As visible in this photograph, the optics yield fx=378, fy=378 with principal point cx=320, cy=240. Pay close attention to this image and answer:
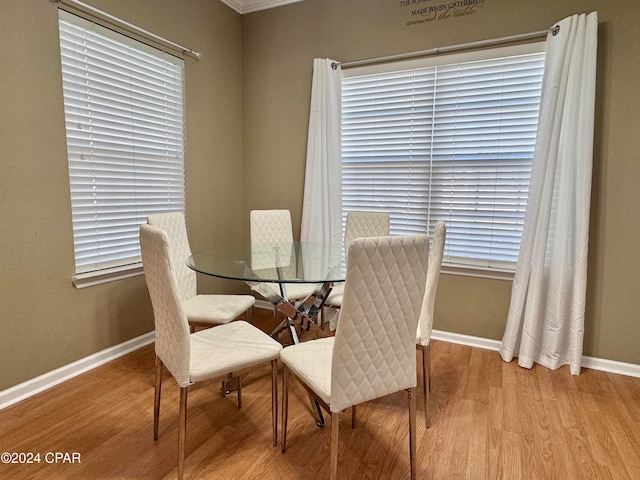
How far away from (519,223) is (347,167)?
4.69 ft

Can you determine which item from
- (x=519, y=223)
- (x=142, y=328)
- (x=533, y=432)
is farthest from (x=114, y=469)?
(x=519, y=223)

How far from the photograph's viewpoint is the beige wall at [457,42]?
239cm

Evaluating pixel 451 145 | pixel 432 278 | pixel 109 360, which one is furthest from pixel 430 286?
pixel 109 360

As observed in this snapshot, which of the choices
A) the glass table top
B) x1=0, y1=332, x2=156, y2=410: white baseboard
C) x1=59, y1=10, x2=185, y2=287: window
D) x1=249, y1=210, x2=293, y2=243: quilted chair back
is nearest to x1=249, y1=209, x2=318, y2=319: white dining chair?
x1=249, y1=210, x2=293, y2=243: quilted chair back

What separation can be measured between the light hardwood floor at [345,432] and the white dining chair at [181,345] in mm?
180

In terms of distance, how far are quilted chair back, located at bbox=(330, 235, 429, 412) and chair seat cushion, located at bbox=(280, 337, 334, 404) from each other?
0.09m

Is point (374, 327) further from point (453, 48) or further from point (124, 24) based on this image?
point (124, 24)

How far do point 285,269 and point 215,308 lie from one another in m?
0.57

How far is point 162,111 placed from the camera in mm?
2863

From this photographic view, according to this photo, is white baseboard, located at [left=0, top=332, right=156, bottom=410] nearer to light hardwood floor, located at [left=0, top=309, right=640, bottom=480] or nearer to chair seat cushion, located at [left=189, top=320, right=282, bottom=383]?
light hardwood floor, located at [left=0, top=309, right=640, bottom=480]

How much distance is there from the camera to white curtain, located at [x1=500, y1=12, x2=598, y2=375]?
2.36 m

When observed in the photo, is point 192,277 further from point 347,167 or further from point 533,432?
point 533,432

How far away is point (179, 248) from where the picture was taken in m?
2.51

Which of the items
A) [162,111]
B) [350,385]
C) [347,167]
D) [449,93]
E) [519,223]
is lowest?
[350,385]
